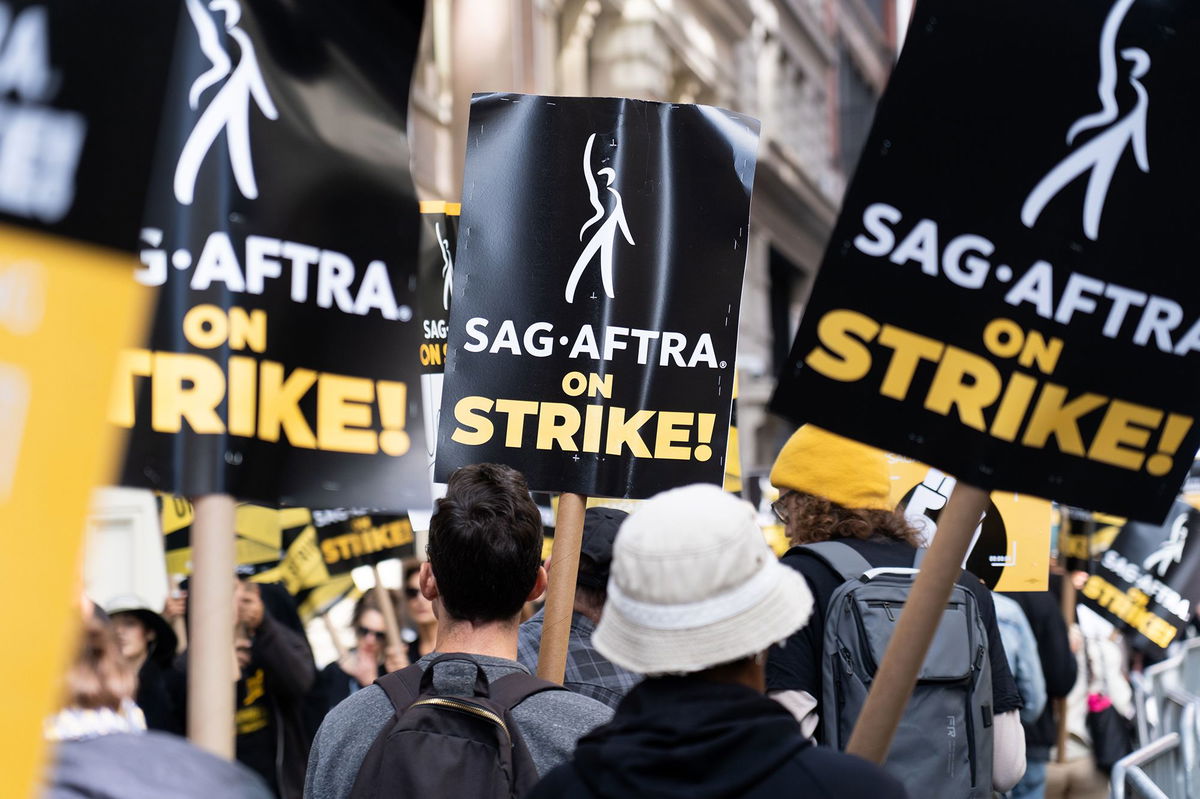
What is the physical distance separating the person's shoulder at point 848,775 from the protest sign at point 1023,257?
579mm

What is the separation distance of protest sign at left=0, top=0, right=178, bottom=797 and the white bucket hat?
821 millimetres

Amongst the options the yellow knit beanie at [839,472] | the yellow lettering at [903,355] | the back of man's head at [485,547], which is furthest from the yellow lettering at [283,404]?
the yellow knit beanie at [839,472]

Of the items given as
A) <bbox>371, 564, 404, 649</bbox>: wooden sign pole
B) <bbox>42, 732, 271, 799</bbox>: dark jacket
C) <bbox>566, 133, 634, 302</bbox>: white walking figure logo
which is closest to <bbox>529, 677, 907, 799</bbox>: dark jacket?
<bbox>42, 732, 271, 799</bbox>: dark jacket

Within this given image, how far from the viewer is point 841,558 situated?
3.81 meters

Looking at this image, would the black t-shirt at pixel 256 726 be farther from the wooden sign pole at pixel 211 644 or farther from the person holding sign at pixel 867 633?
the wooden sign pole at pixel 211 644

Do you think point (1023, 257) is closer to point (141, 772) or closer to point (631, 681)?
point (141, 772)

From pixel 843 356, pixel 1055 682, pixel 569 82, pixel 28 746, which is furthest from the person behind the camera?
pixel 569 82

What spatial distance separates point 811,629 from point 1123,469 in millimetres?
1227

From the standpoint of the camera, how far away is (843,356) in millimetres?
2570

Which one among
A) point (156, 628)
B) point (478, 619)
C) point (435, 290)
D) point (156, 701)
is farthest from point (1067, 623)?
point (478, 619)

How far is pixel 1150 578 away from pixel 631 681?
5.89m

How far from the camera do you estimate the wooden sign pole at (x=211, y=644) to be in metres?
2.47

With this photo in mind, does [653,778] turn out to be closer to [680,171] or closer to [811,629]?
[811,629]

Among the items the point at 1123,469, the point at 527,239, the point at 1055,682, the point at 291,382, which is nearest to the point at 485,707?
the point at 291,382
